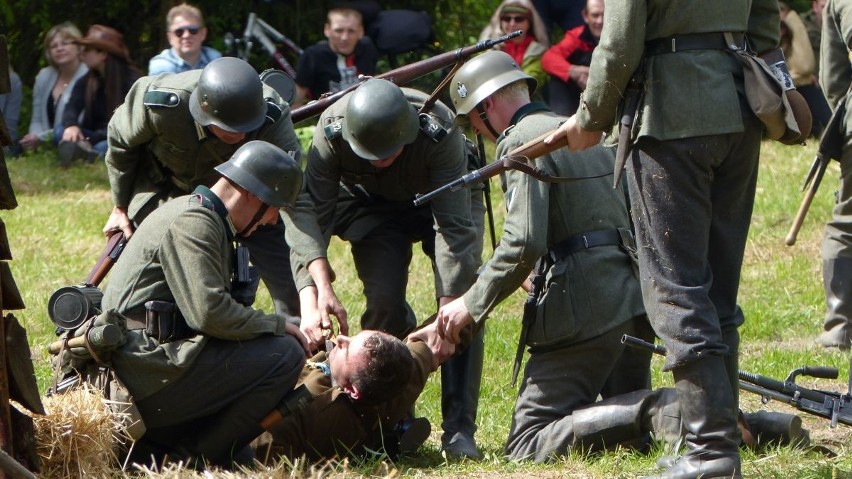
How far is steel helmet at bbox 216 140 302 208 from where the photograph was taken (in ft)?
19.4

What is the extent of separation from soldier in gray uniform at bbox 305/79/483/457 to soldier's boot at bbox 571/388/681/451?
556 millimetres

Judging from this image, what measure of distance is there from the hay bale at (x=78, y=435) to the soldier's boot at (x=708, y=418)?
90.9 inches

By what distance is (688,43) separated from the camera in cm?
475

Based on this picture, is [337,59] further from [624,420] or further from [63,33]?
[624,420]

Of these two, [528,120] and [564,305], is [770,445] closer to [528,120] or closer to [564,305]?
[564,305]

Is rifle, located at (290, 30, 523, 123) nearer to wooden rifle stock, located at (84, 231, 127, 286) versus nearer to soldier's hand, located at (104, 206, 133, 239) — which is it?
soldier's hand, located at (104, 206, 133, 239)

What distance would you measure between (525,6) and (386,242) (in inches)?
248

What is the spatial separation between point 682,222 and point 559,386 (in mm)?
1677

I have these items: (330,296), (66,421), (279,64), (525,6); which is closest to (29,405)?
(66,421)

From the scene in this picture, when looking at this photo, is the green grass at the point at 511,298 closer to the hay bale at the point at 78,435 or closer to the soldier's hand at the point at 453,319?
the soldier's hand at the point at 453,319

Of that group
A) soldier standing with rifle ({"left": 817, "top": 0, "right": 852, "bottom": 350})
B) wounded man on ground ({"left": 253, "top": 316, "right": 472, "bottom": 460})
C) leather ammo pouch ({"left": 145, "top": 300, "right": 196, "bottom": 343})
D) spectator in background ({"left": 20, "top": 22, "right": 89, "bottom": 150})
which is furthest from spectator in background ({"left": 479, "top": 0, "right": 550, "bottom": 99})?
leather ammo pouch ({"left": 145, "top": 300, "right": 196, "bottom": 343})

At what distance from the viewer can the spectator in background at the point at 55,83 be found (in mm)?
14969

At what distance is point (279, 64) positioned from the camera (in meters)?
15.1

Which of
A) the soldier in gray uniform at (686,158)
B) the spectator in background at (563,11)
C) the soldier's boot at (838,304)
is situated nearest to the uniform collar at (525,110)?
the soldier in gray uniform at (686,158)
